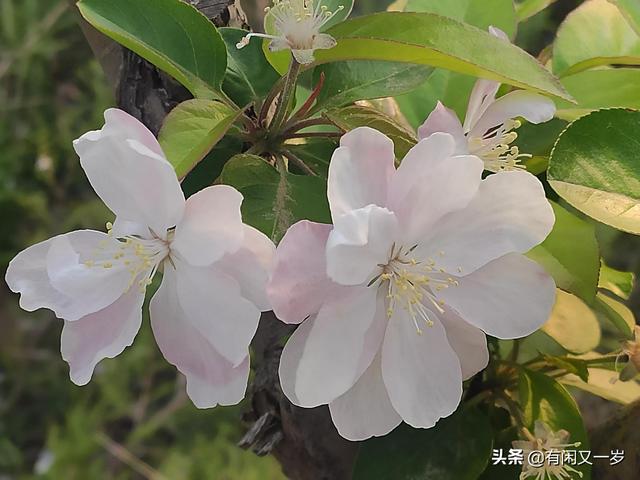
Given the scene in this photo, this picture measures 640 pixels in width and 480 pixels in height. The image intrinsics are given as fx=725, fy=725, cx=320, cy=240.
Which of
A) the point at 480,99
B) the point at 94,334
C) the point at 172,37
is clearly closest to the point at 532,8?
the point at 480,99

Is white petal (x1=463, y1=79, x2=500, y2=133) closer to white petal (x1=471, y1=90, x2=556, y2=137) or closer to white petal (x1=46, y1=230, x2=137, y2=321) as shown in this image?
white petal (x1=471, y1=90, x2=556, y2=137)

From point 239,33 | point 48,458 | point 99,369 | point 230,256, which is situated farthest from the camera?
point 99,369

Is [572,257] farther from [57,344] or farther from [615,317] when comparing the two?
[57,344]

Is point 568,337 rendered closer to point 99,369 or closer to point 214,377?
point 214,377

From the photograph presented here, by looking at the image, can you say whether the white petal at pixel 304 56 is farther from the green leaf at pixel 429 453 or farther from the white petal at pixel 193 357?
the green leaf at pixel 429 453

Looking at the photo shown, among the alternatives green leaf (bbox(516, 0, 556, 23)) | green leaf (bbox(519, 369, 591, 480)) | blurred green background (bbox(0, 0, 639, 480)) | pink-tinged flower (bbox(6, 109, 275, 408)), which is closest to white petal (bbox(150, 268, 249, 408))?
pink-tinged flower (bbox(6, 109, 275, 408))

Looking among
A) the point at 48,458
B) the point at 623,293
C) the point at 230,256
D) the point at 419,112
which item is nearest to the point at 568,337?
the point at 623,293

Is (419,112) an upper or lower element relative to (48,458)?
upper
